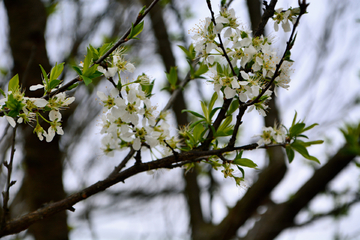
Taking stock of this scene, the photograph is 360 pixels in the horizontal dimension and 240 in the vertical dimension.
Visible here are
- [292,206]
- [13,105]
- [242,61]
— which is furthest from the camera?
[292,206]

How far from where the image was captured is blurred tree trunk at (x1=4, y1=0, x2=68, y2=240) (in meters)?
2.37

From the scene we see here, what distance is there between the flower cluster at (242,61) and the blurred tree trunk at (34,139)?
1.81 m

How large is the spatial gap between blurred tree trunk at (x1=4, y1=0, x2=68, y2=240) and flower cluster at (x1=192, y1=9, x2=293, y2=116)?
71.4 inches

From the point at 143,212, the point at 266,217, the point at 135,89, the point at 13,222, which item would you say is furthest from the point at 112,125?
the point at 143,212

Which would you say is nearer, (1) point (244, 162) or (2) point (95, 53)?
(2) point (95, 53)

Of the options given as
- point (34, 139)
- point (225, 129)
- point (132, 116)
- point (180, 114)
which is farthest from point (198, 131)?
point (180, 114)

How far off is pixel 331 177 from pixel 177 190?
2.11 meters

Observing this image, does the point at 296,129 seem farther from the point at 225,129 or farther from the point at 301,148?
the point at 225,129

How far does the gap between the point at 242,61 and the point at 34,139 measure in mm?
1977

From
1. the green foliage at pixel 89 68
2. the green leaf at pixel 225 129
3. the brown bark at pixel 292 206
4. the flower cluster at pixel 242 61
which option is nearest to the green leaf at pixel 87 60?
the green foliage at pixel 89 68

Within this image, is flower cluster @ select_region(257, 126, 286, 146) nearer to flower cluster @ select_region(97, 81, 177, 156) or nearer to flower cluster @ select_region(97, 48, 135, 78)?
flower cluster @ select_region(97, 81, 177, 156)

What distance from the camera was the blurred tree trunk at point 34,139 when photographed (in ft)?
7.79

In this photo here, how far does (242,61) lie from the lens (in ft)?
3.27

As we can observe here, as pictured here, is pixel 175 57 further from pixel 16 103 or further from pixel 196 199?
pixel 16 103
